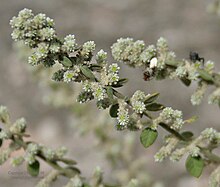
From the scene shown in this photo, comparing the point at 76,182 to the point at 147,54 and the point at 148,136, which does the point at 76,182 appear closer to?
the point at 148,136

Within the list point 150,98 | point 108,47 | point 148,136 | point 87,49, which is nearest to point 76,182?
point 148,136

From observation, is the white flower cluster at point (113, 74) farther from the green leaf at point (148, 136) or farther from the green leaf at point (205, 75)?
the green leaf at point (205, 75)

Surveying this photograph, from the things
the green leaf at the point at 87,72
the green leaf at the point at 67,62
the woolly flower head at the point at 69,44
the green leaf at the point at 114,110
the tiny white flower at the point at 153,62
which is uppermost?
the tiny white flower at the point at 153,62

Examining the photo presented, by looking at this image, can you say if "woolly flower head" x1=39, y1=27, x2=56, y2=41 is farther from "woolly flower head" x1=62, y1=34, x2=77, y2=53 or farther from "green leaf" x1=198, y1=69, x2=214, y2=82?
"green leaf" x1=198, y1=69, x2=214, y2=82

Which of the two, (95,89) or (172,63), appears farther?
(172,63)

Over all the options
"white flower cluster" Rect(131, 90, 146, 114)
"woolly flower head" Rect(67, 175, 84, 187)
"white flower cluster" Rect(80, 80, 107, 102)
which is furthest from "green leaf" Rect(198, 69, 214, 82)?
"woolly flower head" Rect(67, 175, 84, 187)

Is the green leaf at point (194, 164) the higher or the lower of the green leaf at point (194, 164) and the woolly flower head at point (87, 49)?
the lower

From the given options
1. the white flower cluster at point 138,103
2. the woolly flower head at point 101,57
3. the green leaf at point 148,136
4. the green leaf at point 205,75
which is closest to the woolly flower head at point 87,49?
the woolly flower head at point 101,57

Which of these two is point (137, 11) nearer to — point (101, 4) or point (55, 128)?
point (101, 4)
